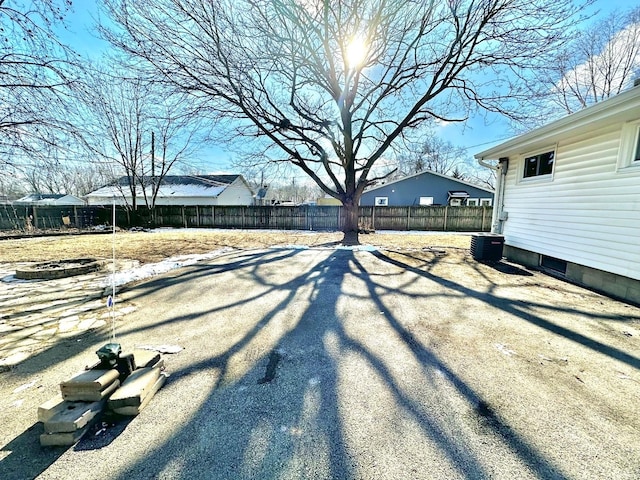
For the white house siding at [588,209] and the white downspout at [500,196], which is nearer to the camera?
the white house siding at [588,209]

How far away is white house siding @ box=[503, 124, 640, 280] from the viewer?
4.19 metres

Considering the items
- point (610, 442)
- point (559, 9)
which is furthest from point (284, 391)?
point (559, 9)

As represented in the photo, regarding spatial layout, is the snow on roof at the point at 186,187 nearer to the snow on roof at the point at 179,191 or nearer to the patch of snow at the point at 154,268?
the snow on roof at the point at 179,191

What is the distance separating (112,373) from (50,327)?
2.04 metres

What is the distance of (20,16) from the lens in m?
3.72

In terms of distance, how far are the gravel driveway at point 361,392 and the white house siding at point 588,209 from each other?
96cm

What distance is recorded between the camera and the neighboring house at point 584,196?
4.14 meters

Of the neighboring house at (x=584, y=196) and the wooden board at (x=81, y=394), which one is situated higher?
the neighboring house at (x=584, y=196)

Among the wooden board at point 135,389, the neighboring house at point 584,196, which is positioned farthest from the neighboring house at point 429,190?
the wooden board at point 135,389

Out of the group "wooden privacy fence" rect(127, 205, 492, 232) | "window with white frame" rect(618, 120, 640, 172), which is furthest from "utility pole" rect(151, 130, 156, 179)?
"window with white frame" rect(618, 120, 640, 172)

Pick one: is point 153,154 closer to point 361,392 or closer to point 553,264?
point 361,392

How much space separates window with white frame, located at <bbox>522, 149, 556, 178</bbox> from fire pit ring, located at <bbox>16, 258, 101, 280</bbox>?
398 inches

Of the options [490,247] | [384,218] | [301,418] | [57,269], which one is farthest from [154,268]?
[384,218]

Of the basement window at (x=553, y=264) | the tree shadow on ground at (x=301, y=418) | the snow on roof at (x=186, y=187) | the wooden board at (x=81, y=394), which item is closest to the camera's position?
the tree shadow on ground at (x=301, y=418)
